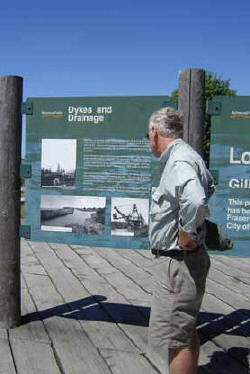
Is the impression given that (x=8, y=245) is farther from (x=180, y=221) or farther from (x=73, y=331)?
(x=180, y=221)

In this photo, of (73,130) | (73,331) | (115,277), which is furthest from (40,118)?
(115,277)

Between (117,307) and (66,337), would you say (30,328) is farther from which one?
(117,307)

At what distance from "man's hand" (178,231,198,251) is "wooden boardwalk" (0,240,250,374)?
1.04 meters

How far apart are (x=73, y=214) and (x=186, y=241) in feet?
7.35

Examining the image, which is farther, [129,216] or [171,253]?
[129,216]

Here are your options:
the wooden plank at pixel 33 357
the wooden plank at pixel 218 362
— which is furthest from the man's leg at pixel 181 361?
the wooden plank at pixel 33 357

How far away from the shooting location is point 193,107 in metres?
4.41

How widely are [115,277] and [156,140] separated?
3561 mm

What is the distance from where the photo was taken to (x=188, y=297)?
10.3 ft

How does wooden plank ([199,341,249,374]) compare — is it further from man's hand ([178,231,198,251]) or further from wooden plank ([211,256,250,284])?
wooden plank ([211,256,250,284])

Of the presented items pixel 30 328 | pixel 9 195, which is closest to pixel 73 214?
pixel 9 195

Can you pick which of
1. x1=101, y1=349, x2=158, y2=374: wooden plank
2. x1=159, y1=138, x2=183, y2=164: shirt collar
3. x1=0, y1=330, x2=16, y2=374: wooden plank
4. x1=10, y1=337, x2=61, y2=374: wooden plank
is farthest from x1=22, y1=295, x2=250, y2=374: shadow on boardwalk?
x1=159, y1=138, x2=183, y2=164: shirt collar

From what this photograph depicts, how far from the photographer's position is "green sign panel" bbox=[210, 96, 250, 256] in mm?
4516

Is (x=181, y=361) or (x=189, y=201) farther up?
(x=189, y=201)
